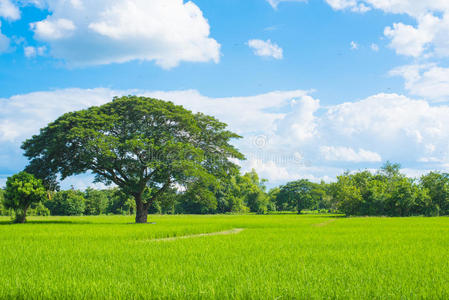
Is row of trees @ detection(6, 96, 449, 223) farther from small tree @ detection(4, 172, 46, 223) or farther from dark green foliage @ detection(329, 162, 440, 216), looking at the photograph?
dark green foliage @ detection(329, 162, 440, 216)

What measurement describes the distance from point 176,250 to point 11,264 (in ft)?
15.1

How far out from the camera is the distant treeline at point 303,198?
1470 inches

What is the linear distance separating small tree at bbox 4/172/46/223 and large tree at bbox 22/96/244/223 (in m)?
1.80

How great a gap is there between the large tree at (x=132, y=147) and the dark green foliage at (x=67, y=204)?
46770mm

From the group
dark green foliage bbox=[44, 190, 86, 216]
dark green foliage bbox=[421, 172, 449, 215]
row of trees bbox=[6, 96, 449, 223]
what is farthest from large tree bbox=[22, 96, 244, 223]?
dark green foliage bbox=[44, 190, 86, 216]

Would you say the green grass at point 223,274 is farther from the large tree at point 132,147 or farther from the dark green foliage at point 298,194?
the dark green foliage at point 298,194

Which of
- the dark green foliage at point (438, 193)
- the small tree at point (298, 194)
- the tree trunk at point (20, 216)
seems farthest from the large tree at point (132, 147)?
the small tree at point (298, 194)

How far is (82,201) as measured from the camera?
77188mm

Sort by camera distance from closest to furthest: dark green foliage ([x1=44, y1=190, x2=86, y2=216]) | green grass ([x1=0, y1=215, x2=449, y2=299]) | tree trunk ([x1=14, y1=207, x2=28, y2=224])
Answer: green grass ([x1=0, y1=215, x2=449, y2=299])
tree trunk ([x1=14, y1=207, x2=28, y2=224])
dark green foliage ([x1=44, y1=190, x2=86, y2=216])

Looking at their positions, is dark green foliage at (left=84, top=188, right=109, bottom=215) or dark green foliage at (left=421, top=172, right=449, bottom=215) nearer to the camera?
dark green foliage at (left=421, top=172, right=449, bottom=215)

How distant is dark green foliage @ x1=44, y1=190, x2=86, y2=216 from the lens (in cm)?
7562

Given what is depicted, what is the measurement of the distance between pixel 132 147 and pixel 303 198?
67861 millimetres

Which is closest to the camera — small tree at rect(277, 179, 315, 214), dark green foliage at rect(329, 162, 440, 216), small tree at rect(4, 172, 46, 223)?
small tree at rect(4, 172, 46, 223)

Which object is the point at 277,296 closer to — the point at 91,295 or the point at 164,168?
the point at 91,295
